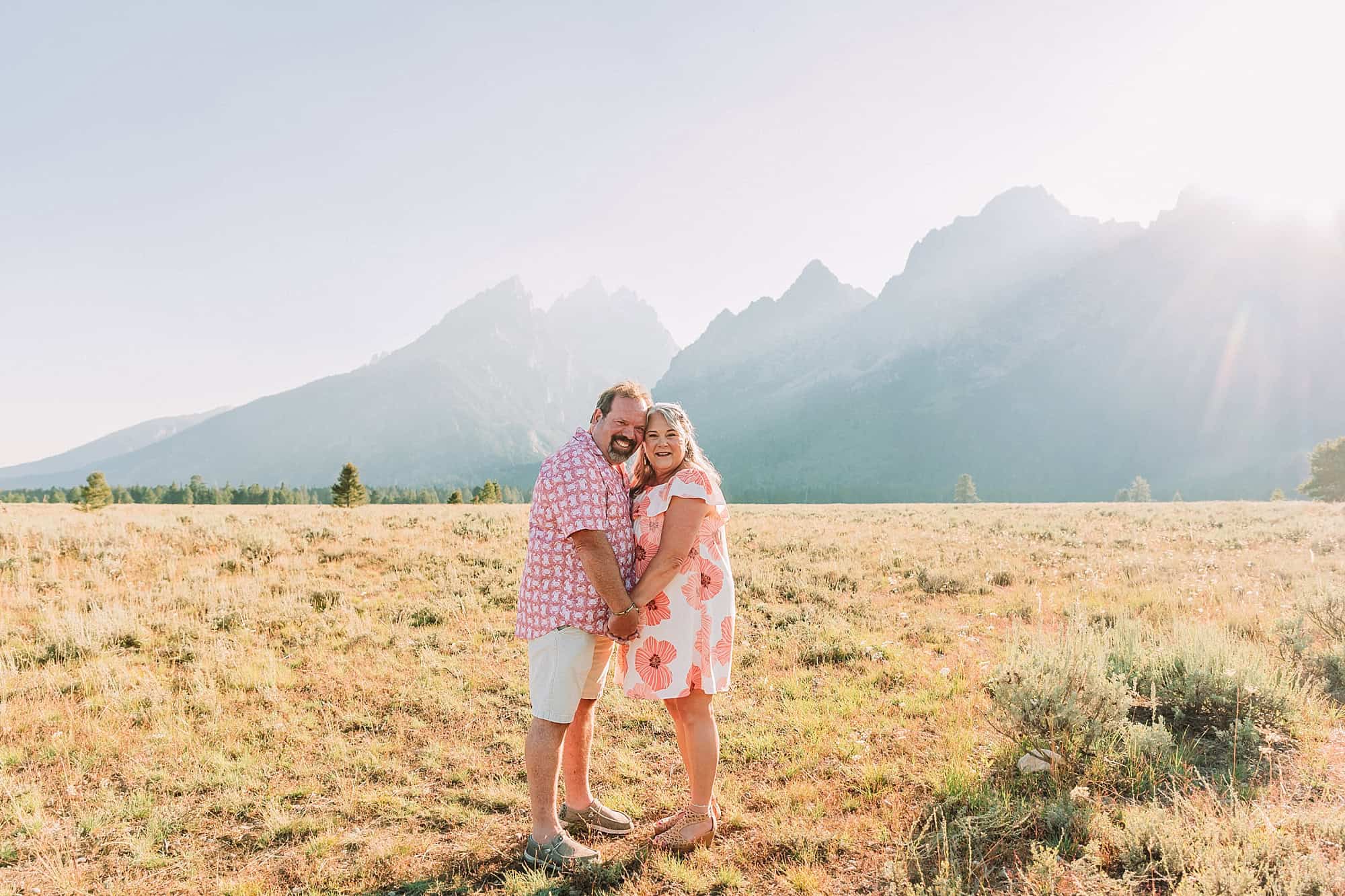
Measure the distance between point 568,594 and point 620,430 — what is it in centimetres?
117

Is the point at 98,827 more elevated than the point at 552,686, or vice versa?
the point at 552,686

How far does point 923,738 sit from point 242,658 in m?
7.81

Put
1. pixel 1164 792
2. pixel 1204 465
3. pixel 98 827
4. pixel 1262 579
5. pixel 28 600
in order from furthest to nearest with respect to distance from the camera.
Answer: pixel 1204 465 → pixel 1262 579 → pixel 28 600 → pixel 98 827 → pixel 1164 792

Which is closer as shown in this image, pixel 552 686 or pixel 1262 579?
pixel 552 686

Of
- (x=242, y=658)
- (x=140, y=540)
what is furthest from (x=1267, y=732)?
(x=140, y=540)

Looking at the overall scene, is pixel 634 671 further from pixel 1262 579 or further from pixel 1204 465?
pixel 1204 465

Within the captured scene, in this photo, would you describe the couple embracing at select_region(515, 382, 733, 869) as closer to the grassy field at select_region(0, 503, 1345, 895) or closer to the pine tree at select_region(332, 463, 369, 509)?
the grassy field at select_region(0, 503, 1345, 895)

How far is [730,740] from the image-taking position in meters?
5.90

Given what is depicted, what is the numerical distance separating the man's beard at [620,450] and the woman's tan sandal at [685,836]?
97.7 inches

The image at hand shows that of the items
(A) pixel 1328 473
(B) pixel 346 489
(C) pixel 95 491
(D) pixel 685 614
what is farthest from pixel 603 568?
(A) pixel 1328 473

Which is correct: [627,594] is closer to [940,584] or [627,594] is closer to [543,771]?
[543,771]

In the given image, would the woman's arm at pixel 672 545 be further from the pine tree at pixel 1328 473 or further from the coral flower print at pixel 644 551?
the pine tree at pixel 1328 473

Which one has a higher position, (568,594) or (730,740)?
(568,594)

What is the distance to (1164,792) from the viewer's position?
4.02 metres
